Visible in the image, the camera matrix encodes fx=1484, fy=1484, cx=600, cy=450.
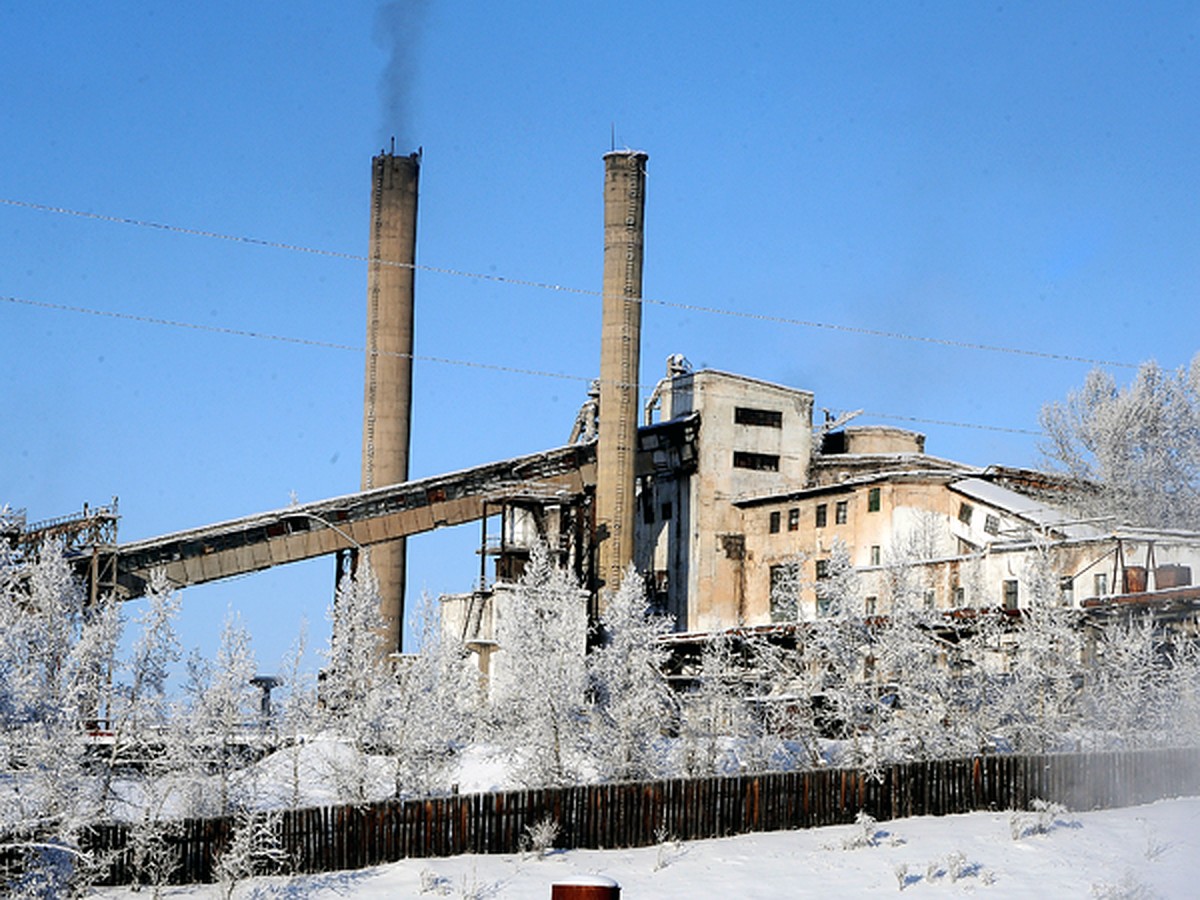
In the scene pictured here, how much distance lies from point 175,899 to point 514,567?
1225 inches

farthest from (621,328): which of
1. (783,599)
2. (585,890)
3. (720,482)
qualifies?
(585,890)

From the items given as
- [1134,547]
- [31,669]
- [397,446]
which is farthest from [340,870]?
[397,446]

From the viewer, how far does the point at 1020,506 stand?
50750mm

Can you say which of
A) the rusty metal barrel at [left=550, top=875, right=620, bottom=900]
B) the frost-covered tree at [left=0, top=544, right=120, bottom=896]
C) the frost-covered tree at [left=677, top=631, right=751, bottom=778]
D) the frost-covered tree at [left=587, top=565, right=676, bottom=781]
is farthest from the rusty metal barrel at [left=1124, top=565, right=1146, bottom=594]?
the rusty metal barrel at [left=550, top=875, right=620, bottom=900]

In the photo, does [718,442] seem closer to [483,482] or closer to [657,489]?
[657,489]

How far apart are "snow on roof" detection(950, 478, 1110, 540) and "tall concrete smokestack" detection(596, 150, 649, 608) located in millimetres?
11873

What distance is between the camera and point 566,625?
38344 mm

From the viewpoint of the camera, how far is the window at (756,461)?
200 ft

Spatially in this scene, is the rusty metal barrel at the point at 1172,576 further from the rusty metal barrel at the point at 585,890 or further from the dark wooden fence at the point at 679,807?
the rusty metal barrel at the point at 585,890

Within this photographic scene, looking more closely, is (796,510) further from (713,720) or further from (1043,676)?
(1043,676)

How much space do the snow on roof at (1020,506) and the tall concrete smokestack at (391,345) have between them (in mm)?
21038

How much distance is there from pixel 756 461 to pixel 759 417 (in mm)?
1839

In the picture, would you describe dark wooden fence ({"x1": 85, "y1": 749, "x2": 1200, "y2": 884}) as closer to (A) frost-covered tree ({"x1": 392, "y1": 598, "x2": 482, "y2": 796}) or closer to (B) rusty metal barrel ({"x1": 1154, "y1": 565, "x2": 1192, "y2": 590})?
(A) frost-covered tree ({"x1": 392, "y1": 598, "x2": 482, "y2": 796})

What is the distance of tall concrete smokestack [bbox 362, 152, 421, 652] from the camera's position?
188 ft
